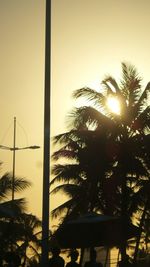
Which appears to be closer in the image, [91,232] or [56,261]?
[56,261]

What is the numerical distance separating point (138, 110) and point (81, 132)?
254 cm

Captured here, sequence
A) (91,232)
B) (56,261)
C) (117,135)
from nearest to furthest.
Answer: (56,261), (91,232), (117,135)

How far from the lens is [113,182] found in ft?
80.6

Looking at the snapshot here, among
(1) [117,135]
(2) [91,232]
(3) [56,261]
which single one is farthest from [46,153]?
(1) [117,135]

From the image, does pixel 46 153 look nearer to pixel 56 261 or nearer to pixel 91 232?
pixel 56 261

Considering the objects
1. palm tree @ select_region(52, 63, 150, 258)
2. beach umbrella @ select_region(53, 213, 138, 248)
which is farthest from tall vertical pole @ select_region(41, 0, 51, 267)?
palm tree @ select_region(52, 63, 150, 258)

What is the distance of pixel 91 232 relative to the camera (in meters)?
16.4

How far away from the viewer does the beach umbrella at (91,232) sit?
616 inches

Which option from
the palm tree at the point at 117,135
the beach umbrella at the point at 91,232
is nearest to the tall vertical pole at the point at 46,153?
the beach umbrella at the point at 91,232

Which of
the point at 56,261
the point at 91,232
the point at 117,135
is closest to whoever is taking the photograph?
the point at 56,261

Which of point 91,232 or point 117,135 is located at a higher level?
point 117,135

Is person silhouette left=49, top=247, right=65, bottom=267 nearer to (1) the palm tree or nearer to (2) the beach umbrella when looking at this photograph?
(2) the beach umbrella

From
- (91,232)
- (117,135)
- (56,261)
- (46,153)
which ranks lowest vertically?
(56,261)

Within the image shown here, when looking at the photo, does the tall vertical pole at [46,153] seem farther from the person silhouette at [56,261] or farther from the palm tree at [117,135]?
the palm tree at [117,135]
